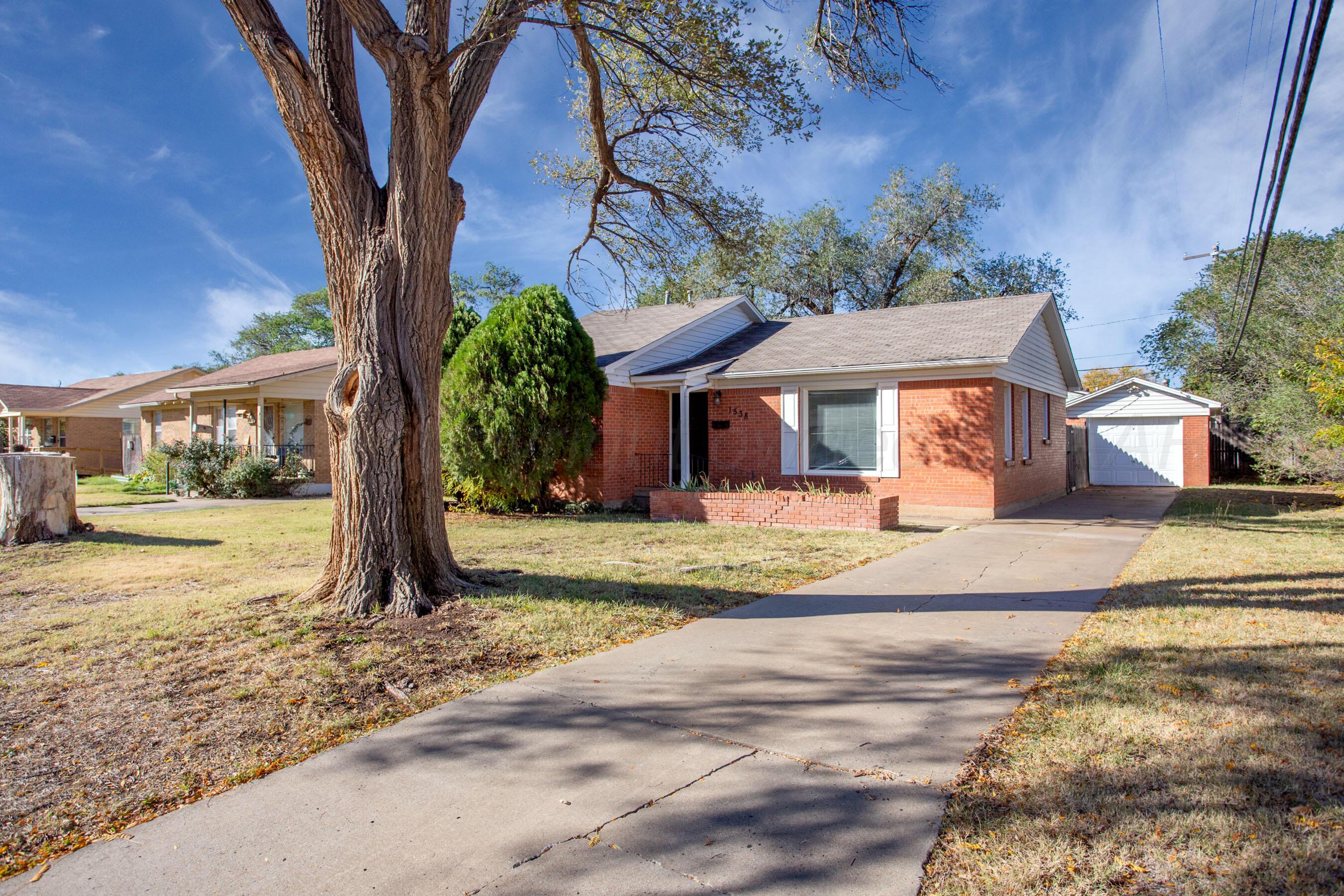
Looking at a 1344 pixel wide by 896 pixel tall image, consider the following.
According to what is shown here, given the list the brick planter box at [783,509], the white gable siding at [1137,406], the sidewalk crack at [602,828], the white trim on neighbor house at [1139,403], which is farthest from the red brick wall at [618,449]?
the white trim on neighbor house at [1139,403]

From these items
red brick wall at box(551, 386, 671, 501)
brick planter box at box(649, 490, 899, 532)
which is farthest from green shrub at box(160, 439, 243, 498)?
brick planter box at box(649, 490, 899, 532)

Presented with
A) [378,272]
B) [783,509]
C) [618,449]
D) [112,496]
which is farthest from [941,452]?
[112,496]

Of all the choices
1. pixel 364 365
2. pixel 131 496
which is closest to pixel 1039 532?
pixel 364 365

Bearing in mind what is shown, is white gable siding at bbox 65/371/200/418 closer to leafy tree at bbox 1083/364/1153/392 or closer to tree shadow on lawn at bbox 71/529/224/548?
tree shadow on lawn at bbox 71/529/224/548

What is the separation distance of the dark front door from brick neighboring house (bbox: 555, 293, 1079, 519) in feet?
0.14

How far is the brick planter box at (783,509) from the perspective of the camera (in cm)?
1163

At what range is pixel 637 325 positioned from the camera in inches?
734

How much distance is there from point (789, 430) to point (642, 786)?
1208 centimetres

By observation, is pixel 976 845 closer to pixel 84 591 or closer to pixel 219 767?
pixel 219 767

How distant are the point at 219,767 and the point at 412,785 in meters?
0.93

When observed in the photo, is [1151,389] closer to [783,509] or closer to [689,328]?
[689,328]

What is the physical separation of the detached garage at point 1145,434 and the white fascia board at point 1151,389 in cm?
2

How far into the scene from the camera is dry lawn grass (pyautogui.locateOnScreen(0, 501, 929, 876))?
10.9 ft

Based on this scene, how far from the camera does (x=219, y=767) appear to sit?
11.1 feet
